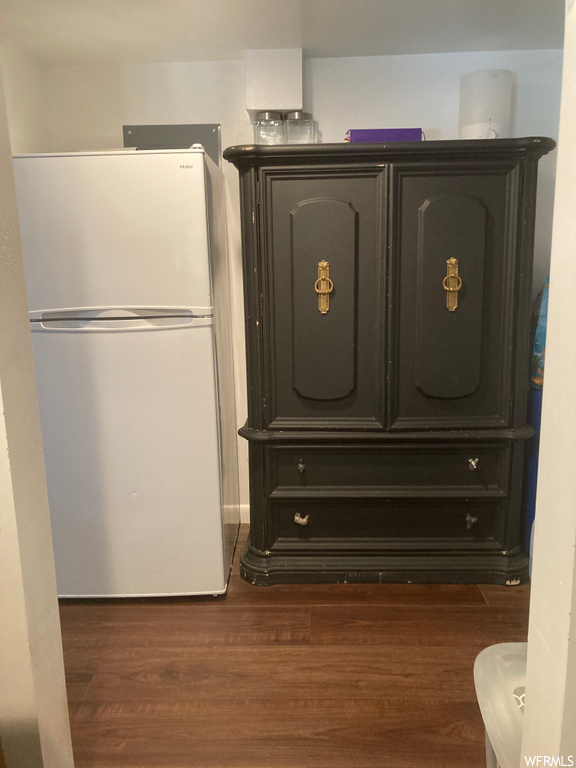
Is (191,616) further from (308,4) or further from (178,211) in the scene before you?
(308,4)

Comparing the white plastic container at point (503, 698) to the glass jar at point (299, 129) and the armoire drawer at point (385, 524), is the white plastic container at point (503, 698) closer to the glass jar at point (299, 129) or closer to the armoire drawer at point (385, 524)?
the armoire drawer at point (385, 524)

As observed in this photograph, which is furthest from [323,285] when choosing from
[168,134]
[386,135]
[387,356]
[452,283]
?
[168,134]

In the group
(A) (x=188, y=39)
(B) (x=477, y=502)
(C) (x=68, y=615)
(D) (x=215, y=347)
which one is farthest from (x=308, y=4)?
(C) (x=68, y=615)

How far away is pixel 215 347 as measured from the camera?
7.13ft

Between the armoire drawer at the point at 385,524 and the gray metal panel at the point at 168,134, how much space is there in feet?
5.37

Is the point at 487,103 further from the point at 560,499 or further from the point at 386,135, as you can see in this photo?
the point at 560,499

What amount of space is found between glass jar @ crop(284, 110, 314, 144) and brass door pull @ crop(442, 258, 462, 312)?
2.87 feet

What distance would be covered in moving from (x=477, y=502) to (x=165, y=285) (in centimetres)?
150

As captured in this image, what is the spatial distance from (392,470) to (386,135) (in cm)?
135

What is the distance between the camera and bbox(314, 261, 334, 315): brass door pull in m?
2.19

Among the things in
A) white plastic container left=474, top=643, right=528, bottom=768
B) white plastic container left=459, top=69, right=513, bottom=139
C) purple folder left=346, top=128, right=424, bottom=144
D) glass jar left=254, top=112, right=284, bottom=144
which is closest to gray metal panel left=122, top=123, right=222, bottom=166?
glass jar left=254, top=112, right=284, bottom=144

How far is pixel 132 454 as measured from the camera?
85.6 inches

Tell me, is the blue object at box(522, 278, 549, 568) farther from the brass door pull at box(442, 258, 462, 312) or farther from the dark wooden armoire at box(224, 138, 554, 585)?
the brass door pull at box(442, 258, 462, 312)

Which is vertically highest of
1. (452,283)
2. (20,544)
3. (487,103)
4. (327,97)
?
(327,97)
